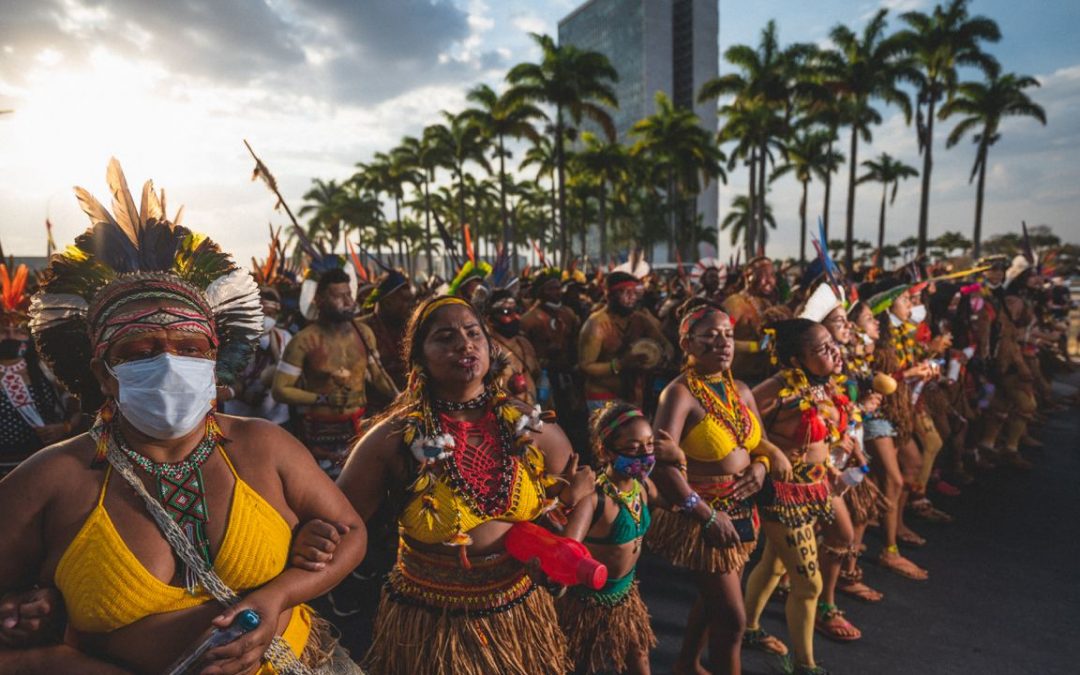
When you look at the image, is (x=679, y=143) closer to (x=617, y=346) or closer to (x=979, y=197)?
(x=979, y=197)

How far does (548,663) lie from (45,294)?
6.99 feet

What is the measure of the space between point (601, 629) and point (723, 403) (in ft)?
4.58

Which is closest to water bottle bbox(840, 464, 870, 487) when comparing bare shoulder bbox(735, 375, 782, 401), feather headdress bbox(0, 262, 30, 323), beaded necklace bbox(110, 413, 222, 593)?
bare shoulder bbox(735, 375, 782, 401)

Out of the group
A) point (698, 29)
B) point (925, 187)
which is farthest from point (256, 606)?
point (698, 29)

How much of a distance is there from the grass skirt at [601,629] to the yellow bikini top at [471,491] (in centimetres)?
89

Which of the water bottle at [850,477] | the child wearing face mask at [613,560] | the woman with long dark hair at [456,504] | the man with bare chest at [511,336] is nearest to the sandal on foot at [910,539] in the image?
the water bottle at [850,477]

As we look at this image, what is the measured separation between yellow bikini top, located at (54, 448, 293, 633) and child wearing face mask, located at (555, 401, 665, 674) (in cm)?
165

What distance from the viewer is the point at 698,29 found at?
3846 inches

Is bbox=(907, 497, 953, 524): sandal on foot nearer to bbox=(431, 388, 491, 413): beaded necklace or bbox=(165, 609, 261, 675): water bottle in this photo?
bbox=(431, 388, 491, 413): beaded necklace

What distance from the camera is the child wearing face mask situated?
286 centimetres

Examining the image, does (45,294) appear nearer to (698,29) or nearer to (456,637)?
(456,637)

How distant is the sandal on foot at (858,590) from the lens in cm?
450

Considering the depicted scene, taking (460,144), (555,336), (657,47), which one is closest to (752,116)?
(460,144)

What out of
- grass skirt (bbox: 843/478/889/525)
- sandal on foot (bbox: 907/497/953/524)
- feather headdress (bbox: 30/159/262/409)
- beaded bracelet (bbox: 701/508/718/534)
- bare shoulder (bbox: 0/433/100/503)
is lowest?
sandal on foot (bbox: 907/497/953/524)
